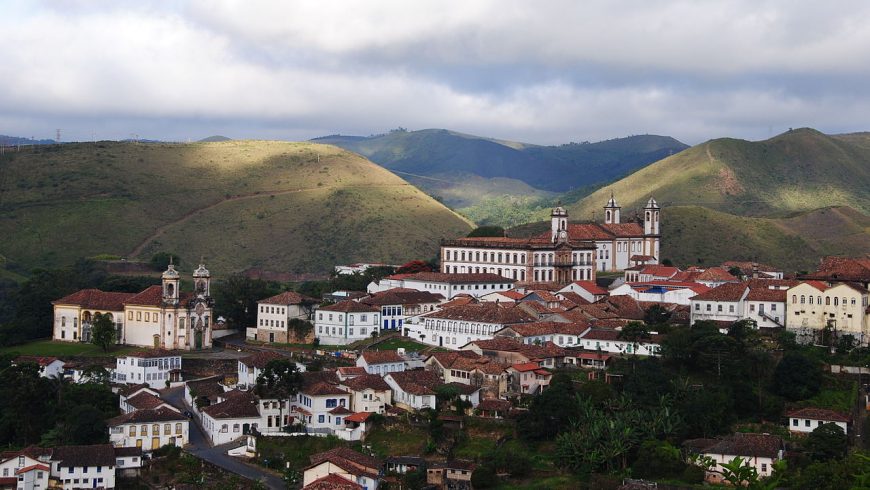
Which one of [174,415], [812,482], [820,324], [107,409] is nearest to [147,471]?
[174,415]

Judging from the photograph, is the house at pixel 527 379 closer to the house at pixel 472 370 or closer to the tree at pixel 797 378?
the house at pixel 472 370

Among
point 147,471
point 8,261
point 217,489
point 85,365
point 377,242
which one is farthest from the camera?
point 377,242

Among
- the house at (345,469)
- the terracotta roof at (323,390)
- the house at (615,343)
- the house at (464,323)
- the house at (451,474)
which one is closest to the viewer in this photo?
the house at (345,469)

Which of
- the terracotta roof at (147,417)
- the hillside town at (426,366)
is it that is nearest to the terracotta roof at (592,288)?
the hillside town at (426,366)

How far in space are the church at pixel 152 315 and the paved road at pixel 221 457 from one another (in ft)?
35.1

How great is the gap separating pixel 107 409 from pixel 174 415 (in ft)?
16.9

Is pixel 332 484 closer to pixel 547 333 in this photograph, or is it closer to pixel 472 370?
pixel 472 370

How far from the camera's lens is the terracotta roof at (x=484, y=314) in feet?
219

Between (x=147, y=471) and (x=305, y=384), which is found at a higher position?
(x=305, y=384)

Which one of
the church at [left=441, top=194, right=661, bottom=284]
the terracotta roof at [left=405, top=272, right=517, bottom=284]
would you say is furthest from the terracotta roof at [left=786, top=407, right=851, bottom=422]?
the church at [left=441, top=194, right=661, bottom=284]

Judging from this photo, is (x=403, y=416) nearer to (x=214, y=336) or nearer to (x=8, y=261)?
(x=214, y=336)

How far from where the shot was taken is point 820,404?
5350 centimetres

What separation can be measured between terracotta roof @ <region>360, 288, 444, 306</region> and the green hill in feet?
137

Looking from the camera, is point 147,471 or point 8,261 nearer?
point 147,471
